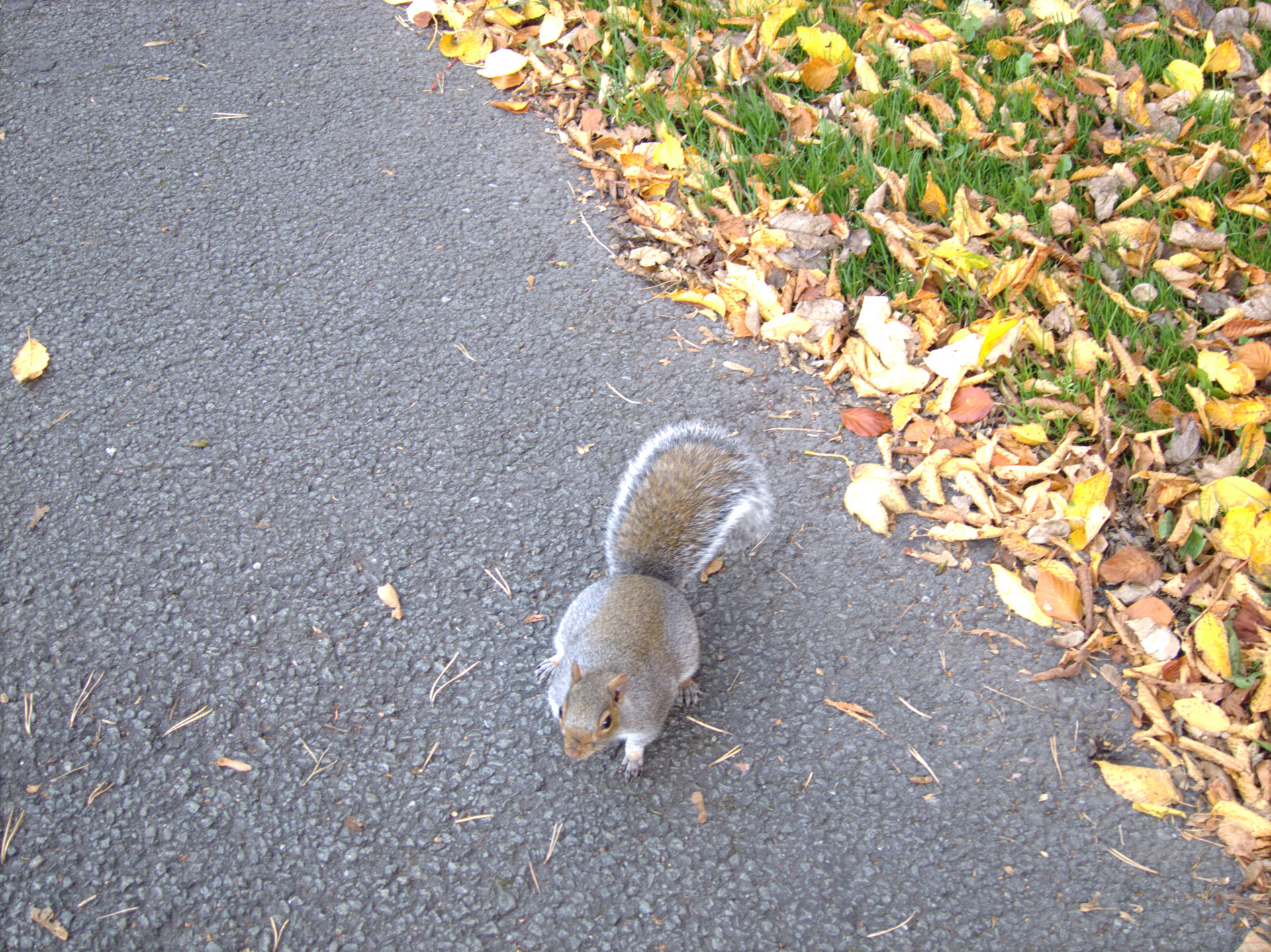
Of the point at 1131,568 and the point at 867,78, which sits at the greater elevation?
the point at 867,78

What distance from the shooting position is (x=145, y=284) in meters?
2.79

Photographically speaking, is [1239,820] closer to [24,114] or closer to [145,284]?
[145,284]

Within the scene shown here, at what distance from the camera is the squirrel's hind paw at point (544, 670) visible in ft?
6.65

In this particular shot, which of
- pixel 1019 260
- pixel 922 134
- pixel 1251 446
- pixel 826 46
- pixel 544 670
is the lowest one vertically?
pixel 544 670

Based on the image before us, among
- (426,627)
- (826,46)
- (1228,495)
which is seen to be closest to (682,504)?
(426,627)

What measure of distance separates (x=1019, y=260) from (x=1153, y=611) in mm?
1121

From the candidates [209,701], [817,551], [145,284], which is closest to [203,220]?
[145,284]

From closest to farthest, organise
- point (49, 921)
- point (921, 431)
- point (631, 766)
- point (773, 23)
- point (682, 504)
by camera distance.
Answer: point (49, 921) < point (631, 766) < point (682, 504) < point (921, 431) < point (773, 23)

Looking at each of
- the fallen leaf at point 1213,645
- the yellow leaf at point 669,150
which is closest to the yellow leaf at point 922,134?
the yellow leaf at point 669,150

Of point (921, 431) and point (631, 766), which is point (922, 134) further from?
point (631, 766)

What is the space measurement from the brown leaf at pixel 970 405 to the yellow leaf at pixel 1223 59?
1.72m

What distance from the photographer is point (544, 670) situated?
2031 millimetres

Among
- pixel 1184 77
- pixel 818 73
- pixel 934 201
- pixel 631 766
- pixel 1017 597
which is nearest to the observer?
pixel 631 766

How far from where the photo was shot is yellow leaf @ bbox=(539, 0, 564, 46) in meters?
3.47
